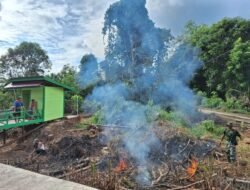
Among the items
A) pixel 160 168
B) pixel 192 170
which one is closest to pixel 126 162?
pixel 160 168

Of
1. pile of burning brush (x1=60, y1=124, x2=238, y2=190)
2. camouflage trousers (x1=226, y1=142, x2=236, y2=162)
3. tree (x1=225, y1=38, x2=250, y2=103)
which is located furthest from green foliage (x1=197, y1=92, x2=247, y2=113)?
camouflage trousers (x1=226, y1=142, x2=236, y2=162)

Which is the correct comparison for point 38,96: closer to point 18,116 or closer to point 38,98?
point 38,98

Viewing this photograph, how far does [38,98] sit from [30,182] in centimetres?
1542

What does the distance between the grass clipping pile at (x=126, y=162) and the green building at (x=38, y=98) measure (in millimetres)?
1119

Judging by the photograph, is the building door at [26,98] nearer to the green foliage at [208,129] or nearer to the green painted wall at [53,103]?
the green painted wall at [53,103]

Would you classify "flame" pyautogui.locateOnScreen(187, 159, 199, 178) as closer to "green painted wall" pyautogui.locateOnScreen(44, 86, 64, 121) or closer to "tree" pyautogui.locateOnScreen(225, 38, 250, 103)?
"green painted wall" pyautogui.locateOnScreen(44, 86, 64, 121)

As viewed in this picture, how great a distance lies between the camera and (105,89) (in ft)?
59.5

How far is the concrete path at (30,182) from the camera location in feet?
8.66

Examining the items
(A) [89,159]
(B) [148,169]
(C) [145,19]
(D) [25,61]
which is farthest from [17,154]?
(D) [25,61]

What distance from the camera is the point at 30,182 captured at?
2793mm

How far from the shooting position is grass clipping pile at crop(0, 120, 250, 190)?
6781mm

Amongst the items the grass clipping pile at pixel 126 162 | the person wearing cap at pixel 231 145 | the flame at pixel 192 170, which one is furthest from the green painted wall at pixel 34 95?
the flame at pixel 192 170

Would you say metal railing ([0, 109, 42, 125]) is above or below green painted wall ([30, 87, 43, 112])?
below

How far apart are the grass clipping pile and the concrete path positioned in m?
2.87
